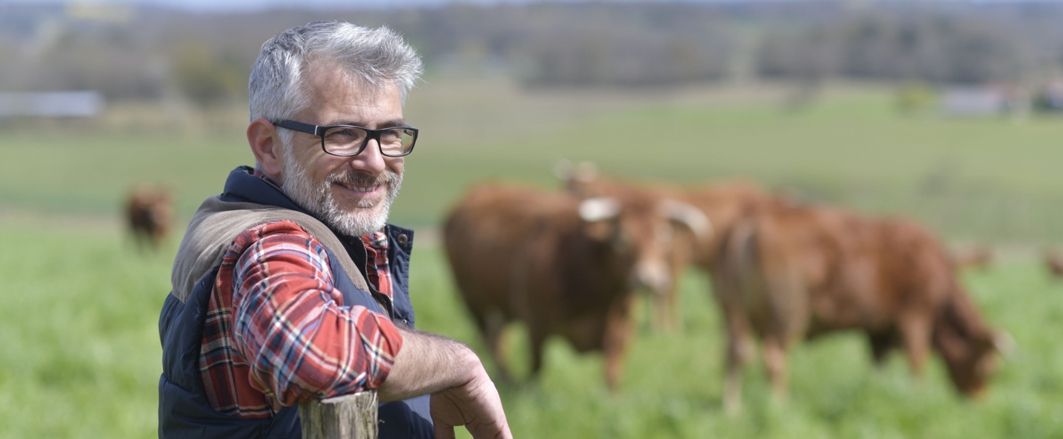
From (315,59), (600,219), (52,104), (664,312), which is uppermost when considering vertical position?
(315,59)

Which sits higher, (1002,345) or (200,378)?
(200,378)

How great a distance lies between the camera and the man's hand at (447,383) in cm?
148

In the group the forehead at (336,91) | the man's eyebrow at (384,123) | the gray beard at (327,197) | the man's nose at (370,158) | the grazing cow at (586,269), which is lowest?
the grazing cow at (586,269)

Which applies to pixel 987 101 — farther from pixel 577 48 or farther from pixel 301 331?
pixel 301 331

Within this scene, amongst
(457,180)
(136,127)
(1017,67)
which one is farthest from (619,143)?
(136,127)

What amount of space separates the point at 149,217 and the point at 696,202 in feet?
36.0

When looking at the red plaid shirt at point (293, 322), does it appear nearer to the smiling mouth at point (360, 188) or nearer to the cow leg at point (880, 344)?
the smiling mouth at point (360, 188)

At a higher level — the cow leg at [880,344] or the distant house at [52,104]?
the cow leg at [880,344]

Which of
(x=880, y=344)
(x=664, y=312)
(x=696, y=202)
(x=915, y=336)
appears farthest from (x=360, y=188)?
(x=696, y=202)

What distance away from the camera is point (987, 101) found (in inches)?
2955

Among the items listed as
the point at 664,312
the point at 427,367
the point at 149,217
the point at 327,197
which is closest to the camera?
the point at 427,367

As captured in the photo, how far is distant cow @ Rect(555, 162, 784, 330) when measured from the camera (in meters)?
11.0

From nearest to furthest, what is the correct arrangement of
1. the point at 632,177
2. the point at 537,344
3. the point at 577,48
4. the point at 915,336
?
1. the point at 537,344
2. the point at 915,336
3. the point at 632,177
4. the point at 577,48

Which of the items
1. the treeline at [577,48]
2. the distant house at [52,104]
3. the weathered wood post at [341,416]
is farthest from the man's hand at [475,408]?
the distant house at [52,104]
